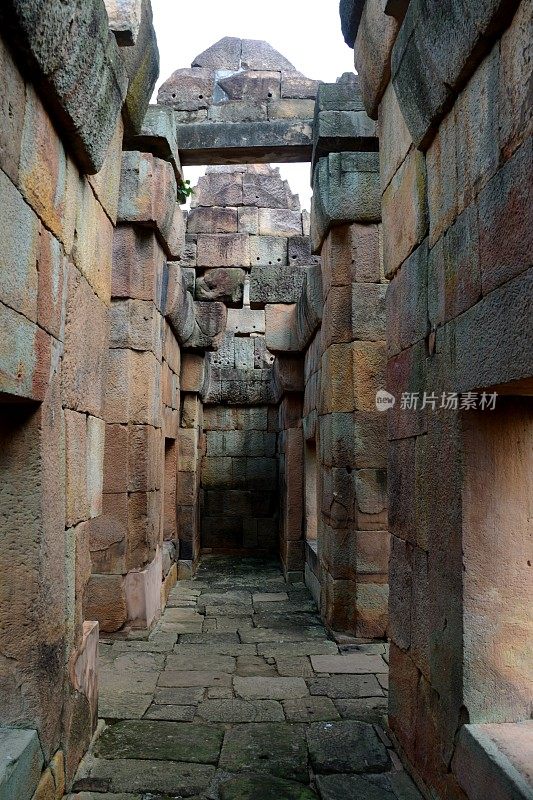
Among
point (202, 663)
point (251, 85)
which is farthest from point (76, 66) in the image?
point (251, 85)

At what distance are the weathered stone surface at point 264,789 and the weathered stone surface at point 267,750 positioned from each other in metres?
0.07

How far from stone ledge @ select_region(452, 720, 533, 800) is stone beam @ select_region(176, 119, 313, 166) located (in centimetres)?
642

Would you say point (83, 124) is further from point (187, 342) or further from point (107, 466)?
point (187, 342)

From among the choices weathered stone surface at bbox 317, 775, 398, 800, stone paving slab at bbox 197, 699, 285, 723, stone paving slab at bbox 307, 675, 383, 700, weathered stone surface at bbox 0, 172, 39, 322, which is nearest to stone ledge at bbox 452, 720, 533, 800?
weathered stone surface at bbox 317, 775, 398, 800

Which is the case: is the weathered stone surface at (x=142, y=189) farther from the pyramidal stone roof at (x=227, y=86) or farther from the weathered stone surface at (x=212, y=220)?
the weathered stone surface at (x=212, y=220)

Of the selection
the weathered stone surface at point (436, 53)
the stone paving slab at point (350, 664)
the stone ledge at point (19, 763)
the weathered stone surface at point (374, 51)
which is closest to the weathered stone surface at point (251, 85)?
the weathered stone surface at point (374, 51)

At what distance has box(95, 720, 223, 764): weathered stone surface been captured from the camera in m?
3.13

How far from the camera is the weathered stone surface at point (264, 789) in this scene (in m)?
2.77

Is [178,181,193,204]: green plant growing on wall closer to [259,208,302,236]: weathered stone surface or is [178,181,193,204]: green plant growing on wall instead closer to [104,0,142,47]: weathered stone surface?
[104,0,142,47]: weathered stone surface

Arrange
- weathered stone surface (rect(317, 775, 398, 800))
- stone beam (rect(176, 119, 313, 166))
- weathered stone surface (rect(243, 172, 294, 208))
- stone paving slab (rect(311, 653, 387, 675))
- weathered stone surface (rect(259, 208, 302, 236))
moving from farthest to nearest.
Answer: weathered stone surface (rect(243, 172, 294, 208)), weathered stone surface (rect(259, 208, 302, 236)), stone beam (rect(176, 119, 313, 166)), stone paving slab (rect(311, 653, 387, 675)), weathered stone surface (rect(317, 775, 398, 800))

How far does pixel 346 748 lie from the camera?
10.5 ft

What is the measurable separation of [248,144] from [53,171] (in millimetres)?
5188

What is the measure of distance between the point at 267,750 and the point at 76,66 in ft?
10.8

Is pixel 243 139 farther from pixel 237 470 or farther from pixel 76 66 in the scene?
pixel 237 470
